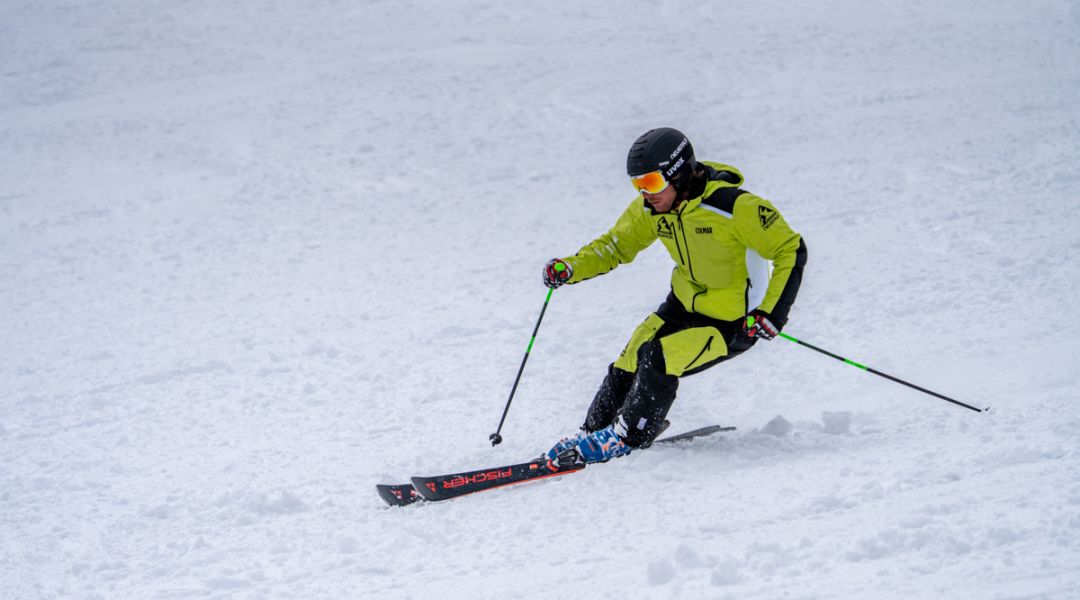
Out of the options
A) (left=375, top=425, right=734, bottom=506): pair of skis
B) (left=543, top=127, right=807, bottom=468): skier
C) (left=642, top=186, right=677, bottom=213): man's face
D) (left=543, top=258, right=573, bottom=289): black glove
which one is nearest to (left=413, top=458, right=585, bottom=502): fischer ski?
(left=375, top=425, right=734, bottom=506): pair of skis

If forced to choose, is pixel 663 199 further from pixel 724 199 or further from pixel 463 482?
pixel 463 482

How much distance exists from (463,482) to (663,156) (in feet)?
6.44

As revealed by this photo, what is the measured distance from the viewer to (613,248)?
538 cm

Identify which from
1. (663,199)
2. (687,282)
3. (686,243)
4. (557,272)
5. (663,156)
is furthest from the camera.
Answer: (557,272)

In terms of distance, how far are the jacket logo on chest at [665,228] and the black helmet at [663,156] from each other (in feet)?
0.85

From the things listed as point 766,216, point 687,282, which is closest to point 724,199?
point 766,216

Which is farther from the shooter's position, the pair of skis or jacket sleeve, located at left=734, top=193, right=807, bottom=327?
the pair of skis

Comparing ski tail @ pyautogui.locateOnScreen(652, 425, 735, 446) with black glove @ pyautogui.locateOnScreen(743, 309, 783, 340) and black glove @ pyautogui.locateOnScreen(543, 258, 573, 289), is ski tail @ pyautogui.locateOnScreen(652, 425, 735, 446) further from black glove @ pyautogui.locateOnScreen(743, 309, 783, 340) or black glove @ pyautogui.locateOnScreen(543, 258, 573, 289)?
black glove @ pyautogui.locateOnScreen(543, 258, 573, 289)

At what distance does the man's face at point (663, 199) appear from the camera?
4.79m

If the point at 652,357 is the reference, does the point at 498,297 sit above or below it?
below

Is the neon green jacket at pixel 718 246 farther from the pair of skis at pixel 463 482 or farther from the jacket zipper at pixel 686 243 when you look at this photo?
the pair of skis at pixel 463 482

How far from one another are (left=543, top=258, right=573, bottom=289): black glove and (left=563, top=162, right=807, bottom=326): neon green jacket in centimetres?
5

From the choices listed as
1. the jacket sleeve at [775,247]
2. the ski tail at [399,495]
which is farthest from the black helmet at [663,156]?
the ski tail at [399,495]

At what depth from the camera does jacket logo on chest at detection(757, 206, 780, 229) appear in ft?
15.4
